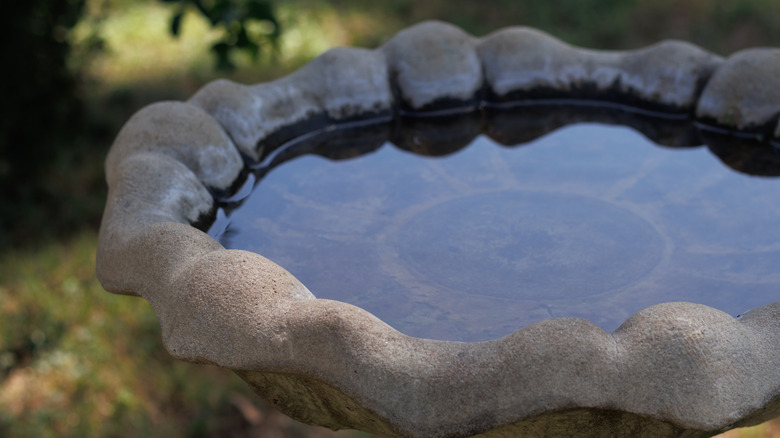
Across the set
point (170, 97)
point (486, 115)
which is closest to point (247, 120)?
point (486, 115)

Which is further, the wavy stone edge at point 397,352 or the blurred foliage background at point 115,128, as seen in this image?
the blurred foliage background at point 115,128

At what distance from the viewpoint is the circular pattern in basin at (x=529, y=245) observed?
58.8 inches

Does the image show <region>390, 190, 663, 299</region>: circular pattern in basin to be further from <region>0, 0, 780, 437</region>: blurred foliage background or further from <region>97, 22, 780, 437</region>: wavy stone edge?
<region>0, 0, 780, 437</region>: blurred foliage background

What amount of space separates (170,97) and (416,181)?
2899 millimetres

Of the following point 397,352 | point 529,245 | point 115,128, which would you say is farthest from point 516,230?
point 115,128

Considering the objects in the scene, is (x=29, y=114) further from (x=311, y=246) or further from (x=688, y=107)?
(x=688, y=107)

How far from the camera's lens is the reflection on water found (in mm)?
1441

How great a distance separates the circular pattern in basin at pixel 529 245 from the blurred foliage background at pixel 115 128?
1.15 m

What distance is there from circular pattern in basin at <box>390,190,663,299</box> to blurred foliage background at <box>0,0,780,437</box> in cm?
115

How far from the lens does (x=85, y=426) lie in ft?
8.53

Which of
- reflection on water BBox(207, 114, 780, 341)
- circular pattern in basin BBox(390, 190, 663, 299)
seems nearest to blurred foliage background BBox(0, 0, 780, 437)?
reflection on water BBox(207, 114, 780, 341)

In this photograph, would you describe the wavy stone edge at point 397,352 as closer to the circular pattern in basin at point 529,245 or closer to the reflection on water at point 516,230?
the reflection on water at point 516,230

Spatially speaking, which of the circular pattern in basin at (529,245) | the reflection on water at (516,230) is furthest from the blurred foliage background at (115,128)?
the circular pattern in basin at (529,245)

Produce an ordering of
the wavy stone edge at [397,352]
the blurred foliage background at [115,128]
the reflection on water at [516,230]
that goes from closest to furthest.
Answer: the wavy stone edge at [397,352] < the reflection on water at [516,230] < the blurred foliage background at [115,128]
